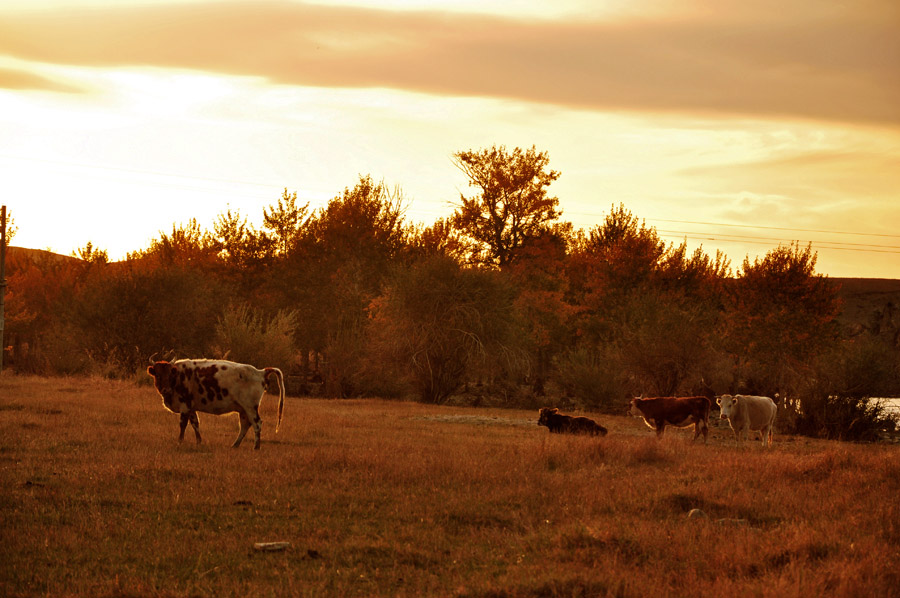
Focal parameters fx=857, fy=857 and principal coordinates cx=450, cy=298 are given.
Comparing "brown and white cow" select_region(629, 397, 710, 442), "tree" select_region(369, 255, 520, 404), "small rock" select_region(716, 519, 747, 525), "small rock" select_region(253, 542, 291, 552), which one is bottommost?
"small rock" select_region(253, 542, 291, 552)

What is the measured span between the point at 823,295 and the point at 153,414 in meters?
37.0

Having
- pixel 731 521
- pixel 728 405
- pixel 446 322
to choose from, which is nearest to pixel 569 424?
pixel 728 405

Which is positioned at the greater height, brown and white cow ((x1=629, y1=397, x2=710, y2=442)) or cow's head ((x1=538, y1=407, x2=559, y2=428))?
brown and white cow ((x1=629, y1=397, x2=710, y2=442))

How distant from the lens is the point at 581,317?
5212cm

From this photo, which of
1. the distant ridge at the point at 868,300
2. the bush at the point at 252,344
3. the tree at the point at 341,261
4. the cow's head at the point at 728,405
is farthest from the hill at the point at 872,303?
the cow's head at the point at 728,405

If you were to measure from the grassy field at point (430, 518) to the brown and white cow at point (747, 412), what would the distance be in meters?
5.69

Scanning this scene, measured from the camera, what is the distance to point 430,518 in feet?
33.6

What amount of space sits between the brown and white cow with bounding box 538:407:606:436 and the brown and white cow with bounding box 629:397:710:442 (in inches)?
61.4

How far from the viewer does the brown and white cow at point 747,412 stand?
22.7 meters

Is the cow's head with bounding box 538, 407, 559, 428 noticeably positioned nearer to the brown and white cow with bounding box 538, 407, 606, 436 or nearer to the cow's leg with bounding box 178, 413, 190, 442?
the brown and white cow with bounding box 538, 407, 606, 436

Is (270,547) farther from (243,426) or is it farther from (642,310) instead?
(642,310)

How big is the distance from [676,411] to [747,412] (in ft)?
7.03

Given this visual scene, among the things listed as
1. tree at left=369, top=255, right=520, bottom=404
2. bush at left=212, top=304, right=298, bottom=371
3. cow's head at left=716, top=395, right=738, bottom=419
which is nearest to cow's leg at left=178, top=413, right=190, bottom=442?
cow's head at left=716, top=395, right=738, bottom=419

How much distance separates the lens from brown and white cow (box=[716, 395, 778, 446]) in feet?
74.4
